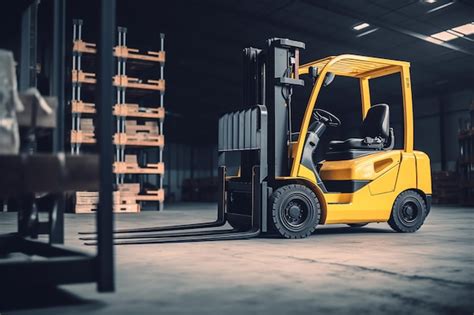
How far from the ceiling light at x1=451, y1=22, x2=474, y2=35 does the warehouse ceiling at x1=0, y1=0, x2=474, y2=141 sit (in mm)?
370

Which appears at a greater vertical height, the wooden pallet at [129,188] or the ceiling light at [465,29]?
the ceiling light at [465,29]

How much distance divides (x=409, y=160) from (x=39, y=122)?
234 inches

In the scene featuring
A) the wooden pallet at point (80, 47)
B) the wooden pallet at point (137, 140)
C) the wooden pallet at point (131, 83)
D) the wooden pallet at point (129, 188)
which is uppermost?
the wooden pallet at point (80, 47)

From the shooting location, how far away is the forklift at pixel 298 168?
23.0ft

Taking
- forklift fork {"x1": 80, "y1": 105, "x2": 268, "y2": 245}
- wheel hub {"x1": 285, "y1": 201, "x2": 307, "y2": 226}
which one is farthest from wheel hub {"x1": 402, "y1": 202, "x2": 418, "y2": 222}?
forklift fork {"x1": 80, "y1": 105, "x2": 268, "y2": 245}

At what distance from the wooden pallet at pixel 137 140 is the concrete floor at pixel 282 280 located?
6317 millimetres

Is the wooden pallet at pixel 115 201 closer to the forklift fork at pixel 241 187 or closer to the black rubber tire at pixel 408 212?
the forklift fork at pixel 241 187

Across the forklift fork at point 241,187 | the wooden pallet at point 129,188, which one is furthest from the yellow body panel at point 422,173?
the wooden pallet at point 129,188

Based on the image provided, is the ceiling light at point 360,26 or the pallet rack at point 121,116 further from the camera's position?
the ceiling light at point 360,26

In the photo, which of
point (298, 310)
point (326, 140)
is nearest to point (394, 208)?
point (298, 310)

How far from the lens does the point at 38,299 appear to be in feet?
11.2

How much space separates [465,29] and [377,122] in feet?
33.5

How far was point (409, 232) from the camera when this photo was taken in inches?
319

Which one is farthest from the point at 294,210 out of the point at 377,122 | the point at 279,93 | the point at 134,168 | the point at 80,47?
the point at 80,47
